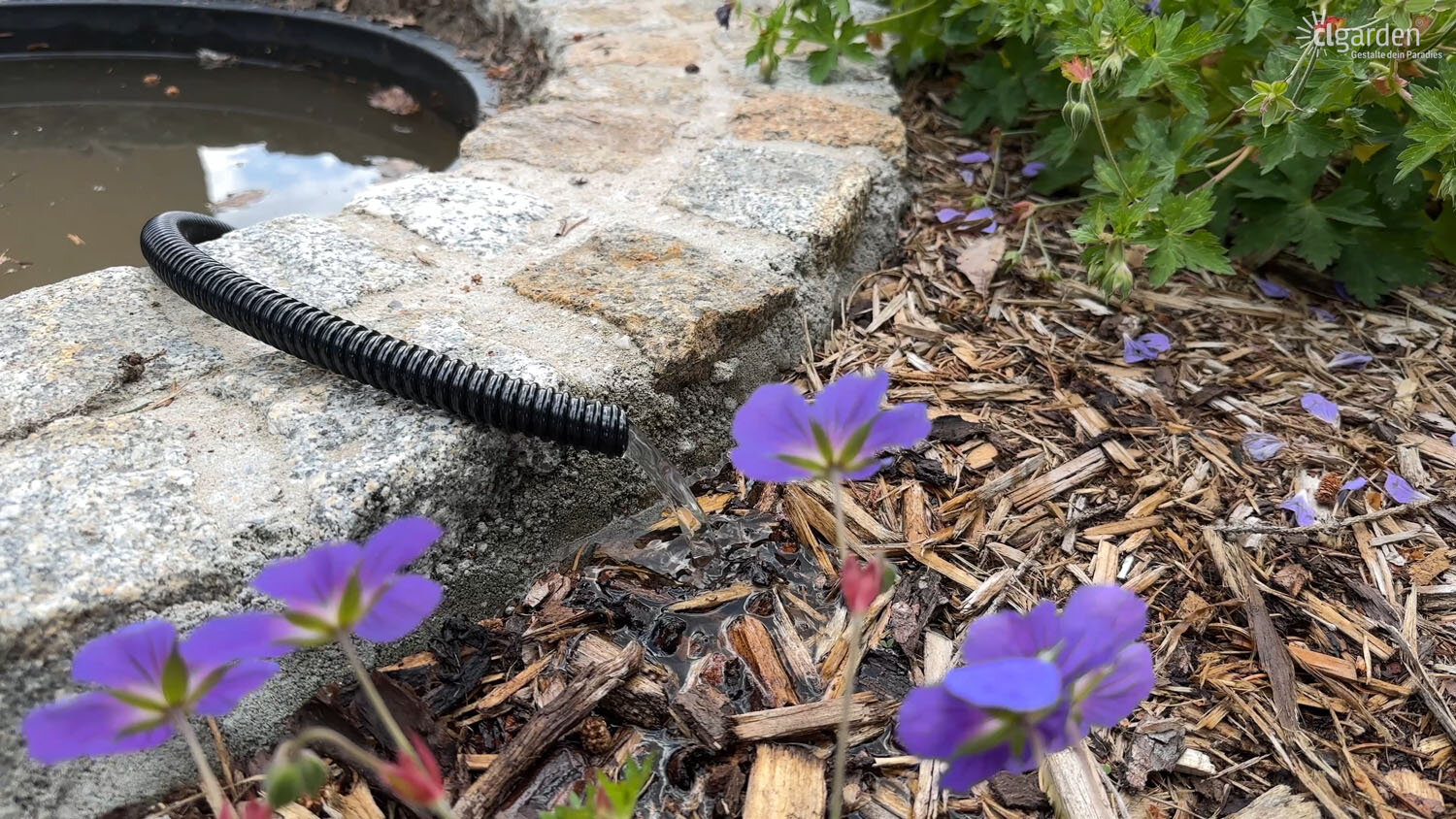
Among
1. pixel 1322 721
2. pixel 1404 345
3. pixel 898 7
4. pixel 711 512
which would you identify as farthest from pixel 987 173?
pixel 1322 721

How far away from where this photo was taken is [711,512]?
1523 millimetres

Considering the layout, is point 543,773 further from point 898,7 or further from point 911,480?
point 898,7

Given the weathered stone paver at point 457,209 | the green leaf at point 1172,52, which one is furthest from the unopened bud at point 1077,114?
the weathered stone paver at point 457,209

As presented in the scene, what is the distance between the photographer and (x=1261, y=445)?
1.64 metres

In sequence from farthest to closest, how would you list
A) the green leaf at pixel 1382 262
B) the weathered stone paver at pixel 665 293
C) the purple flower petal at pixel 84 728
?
the green leaf at pixel 1382 262
the weathered stone paver at pixel 665 293
the purple flower petal at pixel 84 728

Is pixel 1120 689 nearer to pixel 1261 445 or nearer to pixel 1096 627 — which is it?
pixel 1096 627

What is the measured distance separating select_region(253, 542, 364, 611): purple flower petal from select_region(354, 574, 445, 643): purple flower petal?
4 cm

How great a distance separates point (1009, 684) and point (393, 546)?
508 mm

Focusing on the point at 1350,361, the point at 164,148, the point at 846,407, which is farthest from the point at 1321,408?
the point at 164,148

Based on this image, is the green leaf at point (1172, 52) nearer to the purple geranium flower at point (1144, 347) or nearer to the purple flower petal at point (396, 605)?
the purple geranium flower at point (1144, 347)

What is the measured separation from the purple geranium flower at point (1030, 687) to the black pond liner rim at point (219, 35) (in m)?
3.23

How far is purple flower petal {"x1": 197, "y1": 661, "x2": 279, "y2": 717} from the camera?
83cm

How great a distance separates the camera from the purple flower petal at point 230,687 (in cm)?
83

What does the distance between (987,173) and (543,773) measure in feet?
6.08
